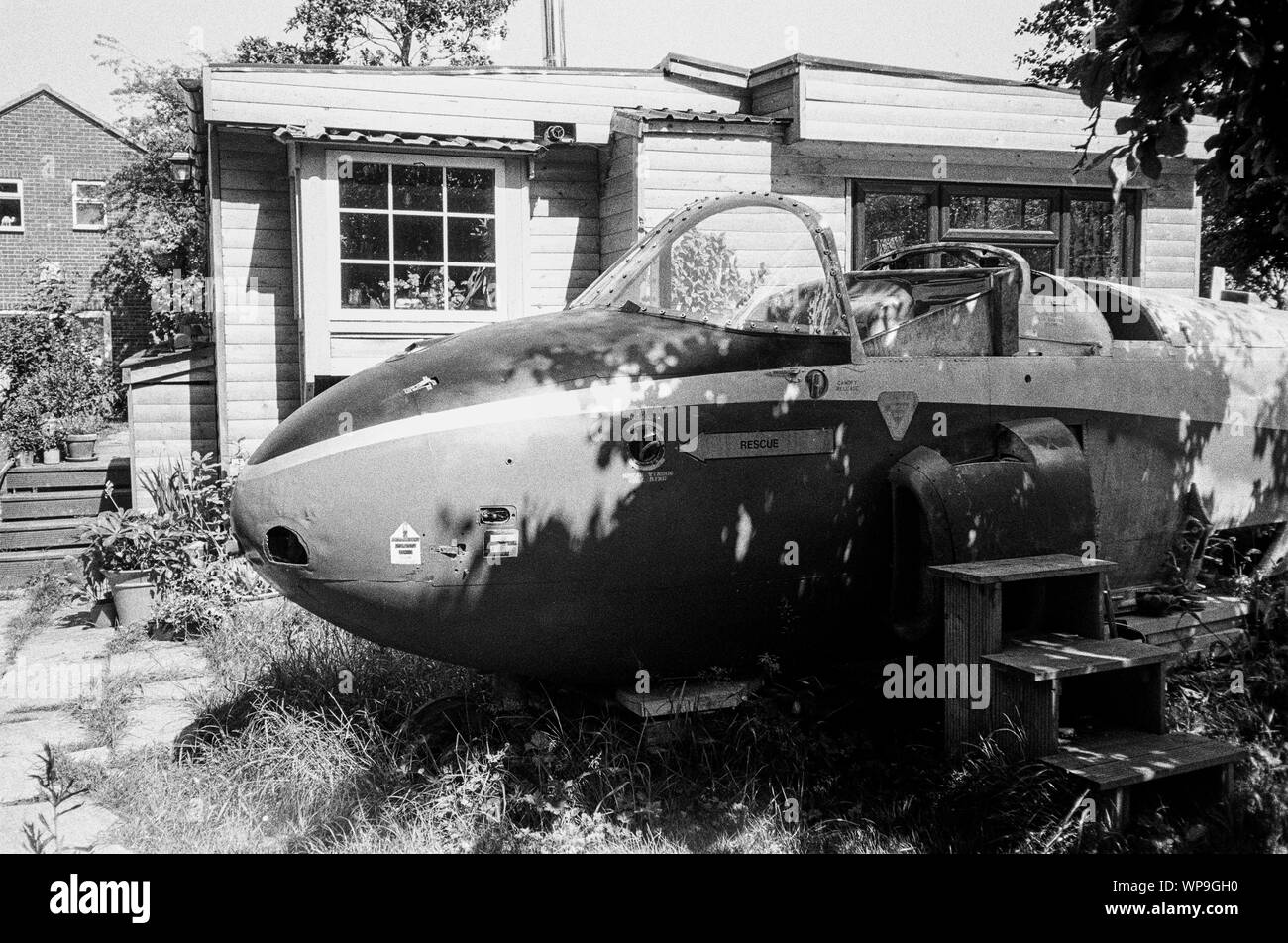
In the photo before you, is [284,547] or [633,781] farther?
[633,781]

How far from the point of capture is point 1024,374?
17.3 feet

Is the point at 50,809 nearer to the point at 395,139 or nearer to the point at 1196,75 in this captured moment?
the point at 1196,75

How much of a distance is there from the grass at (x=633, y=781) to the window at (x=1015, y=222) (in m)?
6.67

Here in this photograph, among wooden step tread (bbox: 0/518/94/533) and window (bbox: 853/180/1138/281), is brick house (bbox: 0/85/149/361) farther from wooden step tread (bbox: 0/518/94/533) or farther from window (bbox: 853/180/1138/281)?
window (bbox: 853/180/1138/281)

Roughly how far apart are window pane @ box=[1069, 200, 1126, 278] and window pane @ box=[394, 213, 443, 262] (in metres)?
6.42

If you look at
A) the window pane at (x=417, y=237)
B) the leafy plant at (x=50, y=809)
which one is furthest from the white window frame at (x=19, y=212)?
the leafy plant at (x=50, y=809)

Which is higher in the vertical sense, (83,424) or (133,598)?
(83,424)

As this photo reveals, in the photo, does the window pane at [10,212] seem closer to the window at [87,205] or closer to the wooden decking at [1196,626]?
the window at [87,205]

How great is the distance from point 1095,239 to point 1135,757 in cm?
907

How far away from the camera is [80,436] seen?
1593 cm

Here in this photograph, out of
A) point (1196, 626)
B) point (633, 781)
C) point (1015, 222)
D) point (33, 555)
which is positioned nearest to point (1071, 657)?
point (1196, 626)

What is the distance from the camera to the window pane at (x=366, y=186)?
1059 centimetres

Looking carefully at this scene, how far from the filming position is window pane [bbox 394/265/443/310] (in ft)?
35.4

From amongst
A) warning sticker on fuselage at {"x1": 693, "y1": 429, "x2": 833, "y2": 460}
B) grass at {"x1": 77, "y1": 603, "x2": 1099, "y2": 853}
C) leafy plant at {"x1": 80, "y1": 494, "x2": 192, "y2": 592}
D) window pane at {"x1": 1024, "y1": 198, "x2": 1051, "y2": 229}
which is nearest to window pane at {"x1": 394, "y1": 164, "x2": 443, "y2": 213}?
leafy plant at {"x1": 80, "y1": 494, "x2": 192, "y2": 592}
